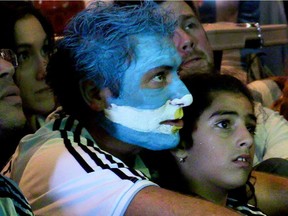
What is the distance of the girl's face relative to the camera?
4.58ft

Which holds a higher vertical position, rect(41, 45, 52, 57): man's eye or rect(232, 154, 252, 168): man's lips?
rect(41, 45, 52, 57): man's eye

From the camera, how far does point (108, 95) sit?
1.36 m

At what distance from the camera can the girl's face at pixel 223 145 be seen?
1.40m

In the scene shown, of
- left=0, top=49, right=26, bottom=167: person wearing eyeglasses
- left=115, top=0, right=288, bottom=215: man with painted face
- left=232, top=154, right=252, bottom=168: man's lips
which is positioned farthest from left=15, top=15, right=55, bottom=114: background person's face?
left=232, top=154, right=252, bottom=168: man's lips

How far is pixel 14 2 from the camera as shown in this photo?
73.1 inches

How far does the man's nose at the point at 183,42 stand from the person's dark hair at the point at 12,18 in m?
0.38

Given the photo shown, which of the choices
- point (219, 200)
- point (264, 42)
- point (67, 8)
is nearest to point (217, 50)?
point (264, 42)

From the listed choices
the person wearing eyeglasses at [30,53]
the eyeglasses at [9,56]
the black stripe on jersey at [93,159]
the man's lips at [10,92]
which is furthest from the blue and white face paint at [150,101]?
the person wearing eyeglasses at [30,53]

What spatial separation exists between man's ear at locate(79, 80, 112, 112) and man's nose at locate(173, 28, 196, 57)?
0.53 meters

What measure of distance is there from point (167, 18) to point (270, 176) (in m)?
0.51

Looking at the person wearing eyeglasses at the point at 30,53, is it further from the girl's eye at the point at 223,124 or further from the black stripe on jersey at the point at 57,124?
the girl's eye at the point at 223,124

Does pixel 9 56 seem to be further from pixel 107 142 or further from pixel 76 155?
pixel 76 155

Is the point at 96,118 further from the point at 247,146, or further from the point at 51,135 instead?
the point at 247,146

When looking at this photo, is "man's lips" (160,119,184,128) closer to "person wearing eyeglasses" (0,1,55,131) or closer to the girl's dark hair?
the girl's dark hair
